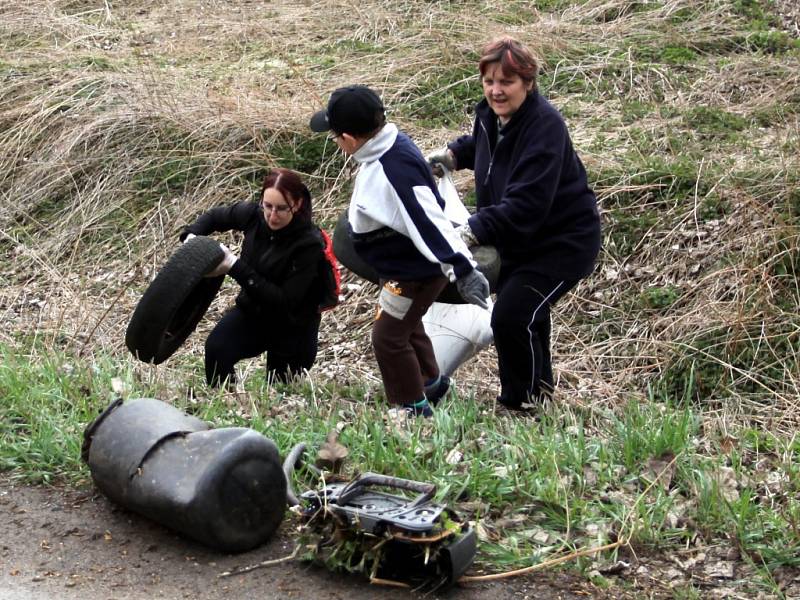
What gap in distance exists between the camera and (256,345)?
21.7 feet

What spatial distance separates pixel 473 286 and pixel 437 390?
1.03 m

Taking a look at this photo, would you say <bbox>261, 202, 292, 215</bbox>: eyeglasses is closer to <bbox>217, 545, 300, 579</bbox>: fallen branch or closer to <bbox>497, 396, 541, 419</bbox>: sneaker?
<bbox>497, 396, 541, 419</bbox>: sneaker

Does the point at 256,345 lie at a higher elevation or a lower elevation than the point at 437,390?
higher

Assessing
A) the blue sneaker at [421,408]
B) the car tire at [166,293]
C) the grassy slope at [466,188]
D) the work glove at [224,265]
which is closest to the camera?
the grassy slope at [466,188]

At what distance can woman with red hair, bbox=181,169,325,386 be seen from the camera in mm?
6219

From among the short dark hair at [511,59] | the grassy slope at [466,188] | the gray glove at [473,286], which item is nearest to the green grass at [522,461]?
the grassy slope at [466,188]

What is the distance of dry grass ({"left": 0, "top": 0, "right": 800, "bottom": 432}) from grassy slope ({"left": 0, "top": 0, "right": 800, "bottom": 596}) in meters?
0.03

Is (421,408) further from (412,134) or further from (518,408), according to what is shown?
(412,134)

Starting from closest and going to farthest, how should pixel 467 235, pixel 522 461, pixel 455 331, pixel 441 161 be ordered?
pixel 522 461, pixel 467 235, pixel 441 161, pixel 455 331

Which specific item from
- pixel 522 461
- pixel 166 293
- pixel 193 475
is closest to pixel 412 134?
pixel 166 293

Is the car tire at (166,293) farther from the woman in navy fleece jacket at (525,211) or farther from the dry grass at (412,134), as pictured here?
the woman in navy fleece jacket at (525,211)

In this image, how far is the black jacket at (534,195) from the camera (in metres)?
5.58

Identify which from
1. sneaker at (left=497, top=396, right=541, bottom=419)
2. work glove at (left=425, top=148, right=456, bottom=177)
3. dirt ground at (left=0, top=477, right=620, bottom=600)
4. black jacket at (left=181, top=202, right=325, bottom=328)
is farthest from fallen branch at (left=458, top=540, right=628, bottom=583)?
work glove at (left=425, top=148, right=456, bottom=177)

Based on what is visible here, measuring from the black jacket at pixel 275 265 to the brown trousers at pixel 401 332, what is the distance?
2.28ft
